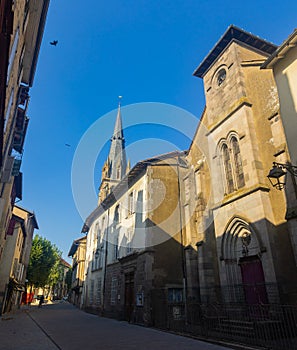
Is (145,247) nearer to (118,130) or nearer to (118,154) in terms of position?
(118,154)

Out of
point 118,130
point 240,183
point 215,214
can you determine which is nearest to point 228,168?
point 240,183

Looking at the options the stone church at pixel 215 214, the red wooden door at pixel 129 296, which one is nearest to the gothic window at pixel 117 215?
the stone church at pixel 215 214

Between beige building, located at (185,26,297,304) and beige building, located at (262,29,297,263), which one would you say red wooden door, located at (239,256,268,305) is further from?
beige building, located at (262,29,297,263)

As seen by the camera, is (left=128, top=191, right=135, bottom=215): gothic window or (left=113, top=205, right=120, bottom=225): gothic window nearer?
(left=128, top=191, right=135, bottom=215): gothic window

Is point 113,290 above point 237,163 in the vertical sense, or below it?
below

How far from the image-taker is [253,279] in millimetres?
11125

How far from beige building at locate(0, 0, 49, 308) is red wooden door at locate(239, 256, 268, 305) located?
10812mm

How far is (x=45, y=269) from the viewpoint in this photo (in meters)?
39.9

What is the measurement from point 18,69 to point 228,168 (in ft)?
36.1

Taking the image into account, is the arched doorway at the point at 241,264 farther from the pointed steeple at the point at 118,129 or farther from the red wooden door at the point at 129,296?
the pointed steeple at the point at 118,129

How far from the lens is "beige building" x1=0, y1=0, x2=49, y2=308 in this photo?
7831 millimetres

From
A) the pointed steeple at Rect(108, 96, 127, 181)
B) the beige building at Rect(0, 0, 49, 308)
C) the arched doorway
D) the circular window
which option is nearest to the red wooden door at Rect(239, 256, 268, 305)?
the arched doorway

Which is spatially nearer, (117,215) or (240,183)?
(240,183)

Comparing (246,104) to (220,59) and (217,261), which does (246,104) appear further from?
(217,261)
